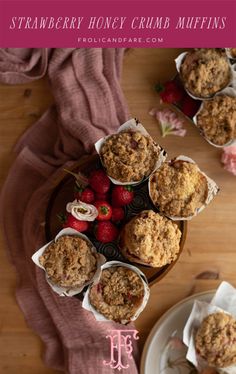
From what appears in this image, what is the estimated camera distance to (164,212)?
1.89 metres

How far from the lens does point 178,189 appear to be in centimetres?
186

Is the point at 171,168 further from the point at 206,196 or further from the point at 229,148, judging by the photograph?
the point at 229,148

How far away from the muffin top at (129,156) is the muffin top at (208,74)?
13.2 inches

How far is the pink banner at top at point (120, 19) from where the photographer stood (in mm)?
2086

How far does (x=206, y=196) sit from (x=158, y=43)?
728mm

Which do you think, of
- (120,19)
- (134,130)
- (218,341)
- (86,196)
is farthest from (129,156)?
(218,341)

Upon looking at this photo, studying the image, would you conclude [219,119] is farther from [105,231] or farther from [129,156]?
[105,231]

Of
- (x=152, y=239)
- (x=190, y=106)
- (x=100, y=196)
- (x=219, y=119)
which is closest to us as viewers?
(x=152, y=239)

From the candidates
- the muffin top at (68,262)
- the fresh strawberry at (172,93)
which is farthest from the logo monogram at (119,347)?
the fresh strawberry at (172,93)

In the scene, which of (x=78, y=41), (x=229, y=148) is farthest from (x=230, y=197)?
(x=78, y=41)

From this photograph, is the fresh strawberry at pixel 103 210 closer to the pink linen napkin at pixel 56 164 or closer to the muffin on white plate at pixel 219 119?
the pink linen napkin at pixel 56 164

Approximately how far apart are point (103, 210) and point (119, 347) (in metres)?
0.60

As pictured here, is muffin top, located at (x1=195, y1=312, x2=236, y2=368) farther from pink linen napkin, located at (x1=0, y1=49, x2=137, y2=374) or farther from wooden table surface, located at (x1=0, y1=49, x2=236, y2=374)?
pink linen napkin, located at (x1=0, y1=49, x2=137, y2=374)

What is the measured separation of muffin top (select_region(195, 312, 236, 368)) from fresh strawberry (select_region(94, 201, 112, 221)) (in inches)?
21.9
